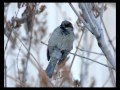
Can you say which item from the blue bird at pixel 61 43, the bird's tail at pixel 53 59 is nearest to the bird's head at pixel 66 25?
the blue bird at pixel 61 43

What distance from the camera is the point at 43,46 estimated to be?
16.2 feet

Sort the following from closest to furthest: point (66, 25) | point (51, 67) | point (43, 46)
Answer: point (51, 67), point (66, 25), point (43, 46)

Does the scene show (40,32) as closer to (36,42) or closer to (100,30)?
(36,42)

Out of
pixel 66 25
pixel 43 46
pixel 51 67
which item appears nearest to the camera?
pixel 51 67

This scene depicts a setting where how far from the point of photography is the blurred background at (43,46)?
216cm

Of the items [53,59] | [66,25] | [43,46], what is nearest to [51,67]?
[53,59]

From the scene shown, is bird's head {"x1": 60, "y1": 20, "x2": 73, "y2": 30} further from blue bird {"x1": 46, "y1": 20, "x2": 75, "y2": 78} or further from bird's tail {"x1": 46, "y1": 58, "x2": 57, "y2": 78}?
bird's tail {"x1": 46, "y1": 58, "x2": 57, "y2": 78}

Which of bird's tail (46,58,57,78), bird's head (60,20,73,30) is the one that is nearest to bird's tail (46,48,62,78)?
bird's tail (46,58,57,78)

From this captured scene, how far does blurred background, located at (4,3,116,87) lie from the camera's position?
2160 mm

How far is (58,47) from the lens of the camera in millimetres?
2211

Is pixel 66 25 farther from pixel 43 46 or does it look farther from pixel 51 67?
pixel 43 46

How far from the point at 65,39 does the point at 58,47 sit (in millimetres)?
91

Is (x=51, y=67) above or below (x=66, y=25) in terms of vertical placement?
below

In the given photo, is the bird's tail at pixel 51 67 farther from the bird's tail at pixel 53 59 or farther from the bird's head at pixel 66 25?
the bird's head at pixel 66 25
